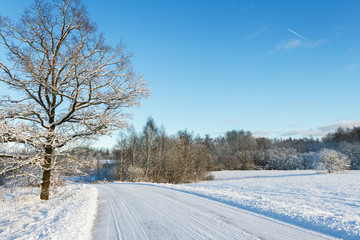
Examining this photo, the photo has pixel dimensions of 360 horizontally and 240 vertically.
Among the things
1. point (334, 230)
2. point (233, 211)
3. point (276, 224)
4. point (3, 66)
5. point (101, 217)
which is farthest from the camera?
point (3, 66)

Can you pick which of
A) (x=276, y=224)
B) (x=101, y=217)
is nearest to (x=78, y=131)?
(x=101, y=217)

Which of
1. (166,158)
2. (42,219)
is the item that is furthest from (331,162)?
(42,219)

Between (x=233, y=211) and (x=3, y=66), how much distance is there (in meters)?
9.67

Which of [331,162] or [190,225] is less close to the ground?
[331,162]

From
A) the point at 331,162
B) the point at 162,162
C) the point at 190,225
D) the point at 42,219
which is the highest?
the point at 162,162

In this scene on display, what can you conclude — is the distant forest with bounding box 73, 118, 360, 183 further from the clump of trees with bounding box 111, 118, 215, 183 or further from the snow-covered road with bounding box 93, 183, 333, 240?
the snow-covered road with bounding box 93, 183, 333, 240

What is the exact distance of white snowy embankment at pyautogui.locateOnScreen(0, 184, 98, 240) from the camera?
4.62 meters

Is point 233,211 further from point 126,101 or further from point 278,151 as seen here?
point 278,151

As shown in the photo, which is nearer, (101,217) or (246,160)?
(101,217)

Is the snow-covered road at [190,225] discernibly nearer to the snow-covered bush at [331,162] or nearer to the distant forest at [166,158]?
the distant forest at [166,158]

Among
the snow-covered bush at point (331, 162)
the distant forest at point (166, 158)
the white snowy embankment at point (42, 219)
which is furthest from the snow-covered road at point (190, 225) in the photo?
the snow-covered bush at point (331, 162)

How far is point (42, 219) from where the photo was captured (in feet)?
19.9

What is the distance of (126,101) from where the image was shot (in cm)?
916

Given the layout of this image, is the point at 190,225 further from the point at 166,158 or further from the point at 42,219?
the point at 166,158
